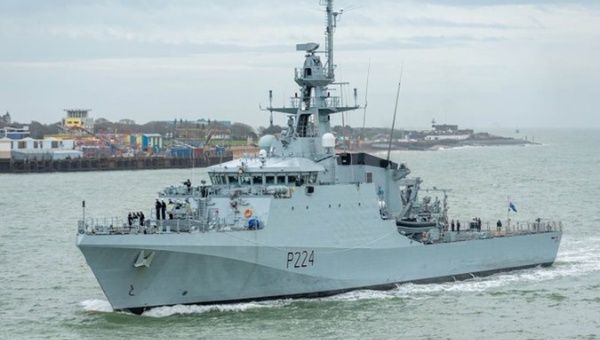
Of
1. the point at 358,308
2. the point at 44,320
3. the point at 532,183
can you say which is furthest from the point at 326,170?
the point at 532,183

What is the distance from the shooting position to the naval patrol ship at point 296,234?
75.6 ft

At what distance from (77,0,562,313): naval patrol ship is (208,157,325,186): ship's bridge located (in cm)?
3

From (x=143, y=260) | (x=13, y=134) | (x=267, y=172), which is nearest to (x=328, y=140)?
(x=267, y=172)

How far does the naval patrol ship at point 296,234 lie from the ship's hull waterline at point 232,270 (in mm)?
25

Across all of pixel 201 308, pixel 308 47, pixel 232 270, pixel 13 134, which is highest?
pixel 308 47

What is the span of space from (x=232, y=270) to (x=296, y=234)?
1.94m

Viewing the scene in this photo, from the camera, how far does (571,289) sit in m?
28.0

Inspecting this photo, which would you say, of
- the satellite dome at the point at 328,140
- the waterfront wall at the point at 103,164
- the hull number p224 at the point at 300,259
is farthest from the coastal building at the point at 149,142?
the hull number p224 at the point at 300,259

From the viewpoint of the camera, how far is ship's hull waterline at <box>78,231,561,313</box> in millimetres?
22750

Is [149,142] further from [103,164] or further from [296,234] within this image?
[296,234]

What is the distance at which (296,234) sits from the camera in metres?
24.7

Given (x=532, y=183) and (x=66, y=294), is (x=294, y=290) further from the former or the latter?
(x=532, y=183)

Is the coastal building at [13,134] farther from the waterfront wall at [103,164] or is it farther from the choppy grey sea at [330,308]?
the choppy grey sea at [330,308]

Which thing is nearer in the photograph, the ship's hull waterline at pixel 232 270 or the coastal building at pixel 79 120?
the ship's hull waterline at pixel 232 270
